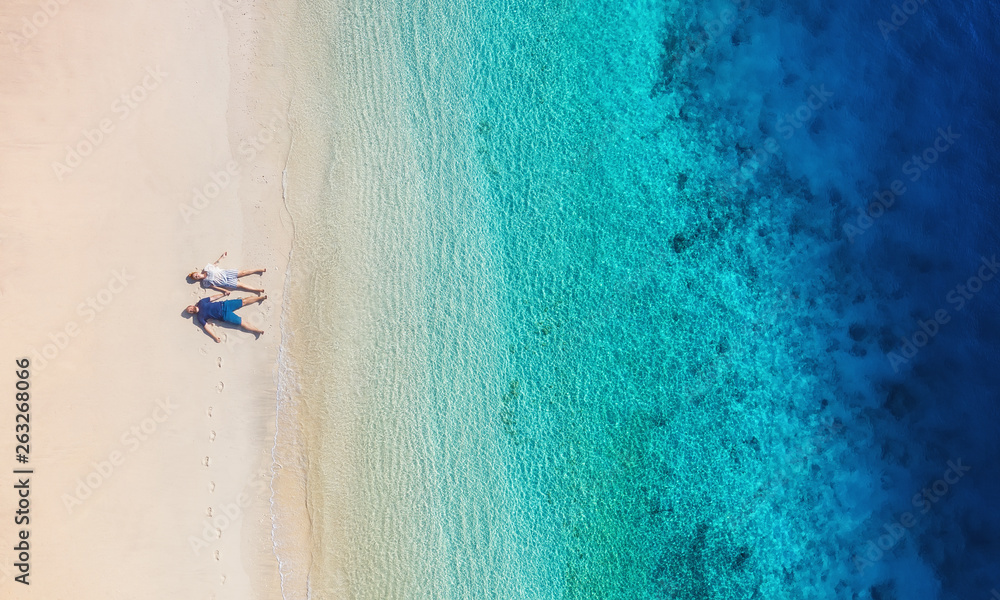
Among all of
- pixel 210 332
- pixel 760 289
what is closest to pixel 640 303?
pixel 760 289

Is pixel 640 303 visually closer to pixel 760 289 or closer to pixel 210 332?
pixel 760 289

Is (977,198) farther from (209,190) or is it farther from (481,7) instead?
(209,190)

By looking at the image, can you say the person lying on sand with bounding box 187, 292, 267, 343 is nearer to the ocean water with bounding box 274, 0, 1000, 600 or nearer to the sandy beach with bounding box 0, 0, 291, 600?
the sandy beach with bounding box 0, 0, 291, 600

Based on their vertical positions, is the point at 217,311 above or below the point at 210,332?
above

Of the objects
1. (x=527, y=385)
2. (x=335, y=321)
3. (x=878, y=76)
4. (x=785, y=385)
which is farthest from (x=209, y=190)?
(x=878, y=76)

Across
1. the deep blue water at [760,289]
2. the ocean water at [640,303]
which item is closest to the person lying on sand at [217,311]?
the ocean water at [640,303]

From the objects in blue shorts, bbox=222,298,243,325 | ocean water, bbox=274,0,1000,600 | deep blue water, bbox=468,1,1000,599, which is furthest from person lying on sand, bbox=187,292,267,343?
deep blue water, bbox=468,1,1000,599
